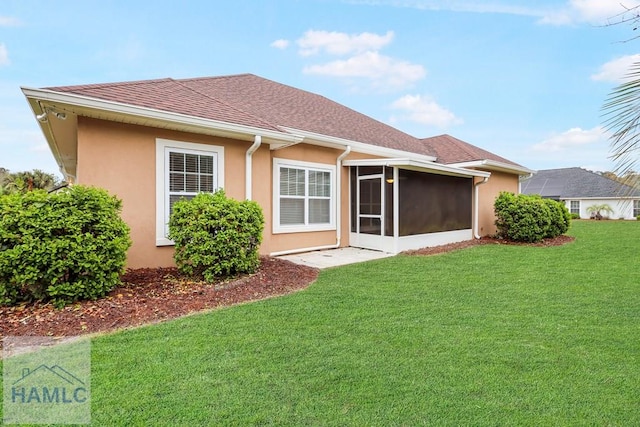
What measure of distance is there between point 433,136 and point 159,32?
1305cm

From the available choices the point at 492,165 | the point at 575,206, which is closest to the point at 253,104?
the point at 492,165

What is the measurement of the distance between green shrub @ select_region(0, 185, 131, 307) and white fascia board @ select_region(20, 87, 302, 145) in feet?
5.61

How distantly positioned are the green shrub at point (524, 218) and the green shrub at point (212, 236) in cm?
1049

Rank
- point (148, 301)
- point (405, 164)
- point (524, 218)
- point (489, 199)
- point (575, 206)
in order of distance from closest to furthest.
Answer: point (148, 301) → point (405, 164) → point (524, 218) → point (489, 199) → point (575, 206)

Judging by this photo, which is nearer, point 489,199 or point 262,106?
point 262,106

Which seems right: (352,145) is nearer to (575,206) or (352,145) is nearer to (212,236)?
(212,236)

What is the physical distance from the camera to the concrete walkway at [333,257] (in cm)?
895

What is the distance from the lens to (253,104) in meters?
11.6

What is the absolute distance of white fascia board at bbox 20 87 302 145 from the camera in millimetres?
5879

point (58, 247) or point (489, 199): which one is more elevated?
point (489, 199)

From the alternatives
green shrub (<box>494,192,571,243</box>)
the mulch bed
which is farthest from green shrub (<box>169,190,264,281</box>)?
green shrub (<box>494,192,571,243</box>)

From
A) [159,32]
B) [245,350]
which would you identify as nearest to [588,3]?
[245,350]

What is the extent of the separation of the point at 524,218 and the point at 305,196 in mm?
8307

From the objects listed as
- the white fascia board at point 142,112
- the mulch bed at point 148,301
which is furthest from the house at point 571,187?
the mulch bed at point 148,301
